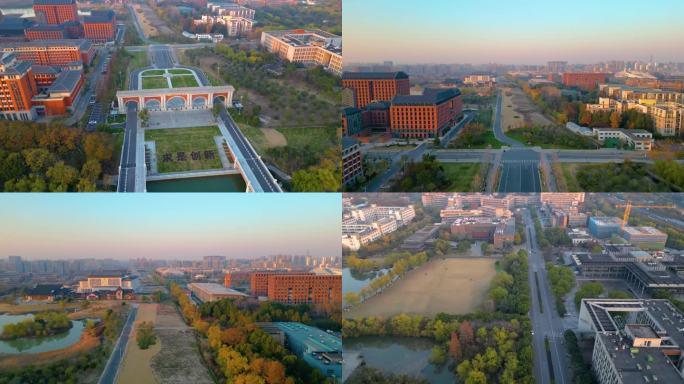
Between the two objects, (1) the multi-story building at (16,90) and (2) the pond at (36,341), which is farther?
(1) the multi-story building at (16,90)

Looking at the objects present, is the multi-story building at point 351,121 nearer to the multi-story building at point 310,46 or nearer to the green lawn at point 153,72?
the multi-story building at point 310,46

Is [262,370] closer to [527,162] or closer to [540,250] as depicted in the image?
[540,250]

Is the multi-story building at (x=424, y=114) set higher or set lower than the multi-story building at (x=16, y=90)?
lower

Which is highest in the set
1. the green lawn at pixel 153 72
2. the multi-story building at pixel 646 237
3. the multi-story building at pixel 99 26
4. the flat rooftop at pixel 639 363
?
the multi-story building at pixel 99 26

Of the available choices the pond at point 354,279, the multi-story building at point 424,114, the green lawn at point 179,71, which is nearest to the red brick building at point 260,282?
the pond at point 354,279

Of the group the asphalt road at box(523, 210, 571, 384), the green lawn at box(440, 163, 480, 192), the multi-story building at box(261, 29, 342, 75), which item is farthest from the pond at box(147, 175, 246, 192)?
the asphalt road at box(523, 210, 571, 384)
